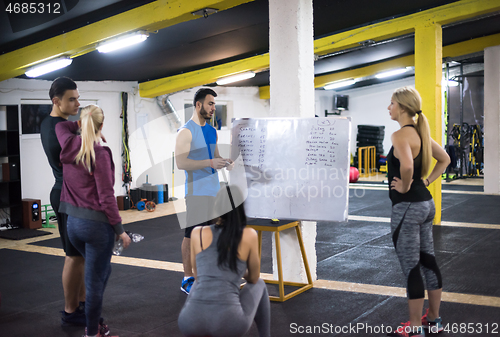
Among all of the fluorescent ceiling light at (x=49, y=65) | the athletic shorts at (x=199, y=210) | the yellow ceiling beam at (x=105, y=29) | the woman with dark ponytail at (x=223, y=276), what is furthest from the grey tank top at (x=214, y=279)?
the fluorescent ceiling light at (x=49, y=65)

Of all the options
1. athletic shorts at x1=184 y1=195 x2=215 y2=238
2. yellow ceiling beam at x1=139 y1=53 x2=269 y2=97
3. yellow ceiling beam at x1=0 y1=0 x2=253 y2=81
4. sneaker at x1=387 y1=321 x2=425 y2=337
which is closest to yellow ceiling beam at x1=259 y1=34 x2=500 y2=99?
yellow ceiling beam at x1=139 y1=53 x2=269 y2=97

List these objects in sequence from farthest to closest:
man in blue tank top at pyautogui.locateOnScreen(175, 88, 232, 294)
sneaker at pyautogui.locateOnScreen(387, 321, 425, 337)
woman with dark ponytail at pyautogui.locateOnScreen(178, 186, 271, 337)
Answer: man in blue tank top at pyautogui.locateOnScreen(175, 88, 232, 294) → sneaker at pyautogui.locateOnScreen(387, 321, 425, 337) → woman with dark ponytail at pyautogui.locateOnScreen(178, 186, 271, 337)

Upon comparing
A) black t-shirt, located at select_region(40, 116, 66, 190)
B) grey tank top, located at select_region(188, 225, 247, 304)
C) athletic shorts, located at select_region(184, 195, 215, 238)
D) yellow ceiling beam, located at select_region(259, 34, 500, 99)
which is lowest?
grey tank top, located at select_region(188, 225, 247, 304)

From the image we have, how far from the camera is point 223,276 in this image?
2193 mm

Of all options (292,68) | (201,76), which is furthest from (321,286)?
(201,76)

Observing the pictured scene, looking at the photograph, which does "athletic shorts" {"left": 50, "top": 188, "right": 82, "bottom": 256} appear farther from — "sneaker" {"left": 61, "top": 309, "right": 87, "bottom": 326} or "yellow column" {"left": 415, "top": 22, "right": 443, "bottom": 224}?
"yellow column" {"left": 415, "top": 22, "right": 443, "bottom": 224}

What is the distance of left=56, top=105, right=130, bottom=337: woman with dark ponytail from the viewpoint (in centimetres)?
268

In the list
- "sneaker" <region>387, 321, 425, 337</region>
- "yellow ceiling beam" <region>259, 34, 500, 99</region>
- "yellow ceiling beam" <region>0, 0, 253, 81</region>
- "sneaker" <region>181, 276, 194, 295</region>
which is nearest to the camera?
"sneaker" <region>387, 321, 425, 337</region>

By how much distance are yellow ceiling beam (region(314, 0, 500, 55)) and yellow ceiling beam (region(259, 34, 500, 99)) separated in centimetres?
357

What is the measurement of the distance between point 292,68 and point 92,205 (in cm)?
200

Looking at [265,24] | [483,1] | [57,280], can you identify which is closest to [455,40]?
[483,1]

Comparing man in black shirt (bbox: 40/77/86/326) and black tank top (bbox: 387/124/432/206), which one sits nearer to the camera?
black tank top (bbox: 387/124/432/206)

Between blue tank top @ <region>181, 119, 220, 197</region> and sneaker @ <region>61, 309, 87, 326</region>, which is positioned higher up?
blue tank top @ <region>181, 119, 220, 197</region>

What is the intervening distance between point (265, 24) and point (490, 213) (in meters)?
4.66
